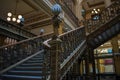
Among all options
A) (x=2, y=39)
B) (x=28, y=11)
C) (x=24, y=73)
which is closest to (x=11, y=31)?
(x=2, y=39)

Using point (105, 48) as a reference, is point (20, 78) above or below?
below

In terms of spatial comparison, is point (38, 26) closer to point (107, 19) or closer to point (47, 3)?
point (47, 3)

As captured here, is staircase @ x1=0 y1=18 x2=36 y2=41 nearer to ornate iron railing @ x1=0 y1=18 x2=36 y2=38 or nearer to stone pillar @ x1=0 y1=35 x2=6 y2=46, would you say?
ornate iron railing @ x1=0 y1=18 x2=36 y2=38

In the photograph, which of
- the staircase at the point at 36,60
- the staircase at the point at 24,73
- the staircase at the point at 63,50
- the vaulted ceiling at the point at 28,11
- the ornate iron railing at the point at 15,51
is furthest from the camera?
the vaulted ceiling at the point at 28,11

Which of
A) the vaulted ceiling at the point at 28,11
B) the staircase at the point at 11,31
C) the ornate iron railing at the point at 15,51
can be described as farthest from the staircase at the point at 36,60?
the vaulted ceiling at the point at 28,11

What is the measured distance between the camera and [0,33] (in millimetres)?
6082

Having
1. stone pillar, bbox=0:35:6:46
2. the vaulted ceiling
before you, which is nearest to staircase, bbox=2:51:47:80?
stone pillar, bbox=0:35:6:46

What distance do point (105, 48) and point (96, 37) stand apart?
8.10 metres

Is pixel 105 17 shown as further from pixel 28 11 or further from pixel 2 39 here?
pixel 28 11

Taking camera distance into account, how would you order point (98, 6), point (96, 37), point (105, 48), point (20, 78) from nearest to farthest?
point (20, 78), point (96, 37), point (105, 48), point (98, 6)

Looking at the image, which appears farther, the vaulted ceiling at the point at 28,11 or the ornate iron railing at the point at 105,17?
the vaulted ceiling at the point at 28,11

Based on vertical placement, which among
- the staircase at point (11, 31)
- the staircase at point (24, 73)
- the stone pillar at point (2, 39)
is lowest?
the staircase at point (24, 73)

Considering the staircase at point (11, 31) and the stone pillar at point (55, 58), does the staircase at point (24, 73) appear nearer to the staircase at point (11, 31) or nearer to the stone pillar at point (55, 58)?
the stone pillar at point (55, 58)

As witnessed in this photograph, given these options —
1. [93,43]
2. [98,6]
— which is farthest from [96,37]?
[98,6]
